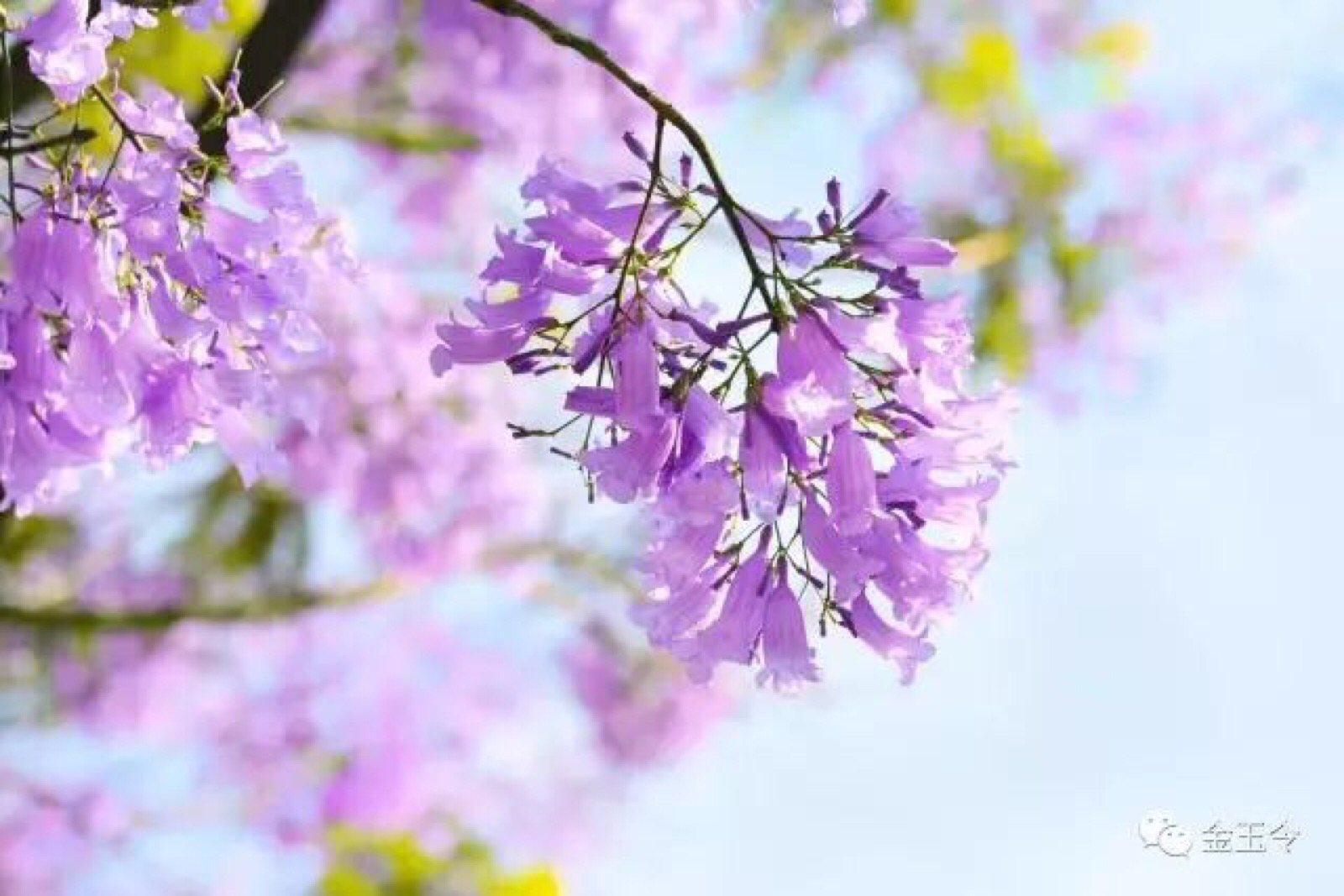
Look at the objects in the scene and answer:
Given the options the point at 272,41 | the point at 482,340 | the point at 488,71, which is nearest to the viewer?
the point at 482,340

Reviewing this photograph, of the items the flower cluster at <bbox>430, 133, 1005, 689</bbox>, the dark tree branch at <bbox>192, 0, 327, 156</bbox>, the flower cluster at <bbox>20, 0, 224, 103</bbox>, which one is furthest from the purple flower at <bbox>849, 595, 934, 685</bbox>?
the dark tree branch at <bbox>192, 0, 327, 156</bbox>

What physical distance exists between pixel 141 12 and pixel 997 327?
4182 millimetres

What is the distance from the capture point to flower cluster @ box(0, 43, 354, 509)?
1.53m

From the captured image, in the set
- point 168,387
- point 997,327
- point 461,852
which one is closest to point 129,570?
point 461,852

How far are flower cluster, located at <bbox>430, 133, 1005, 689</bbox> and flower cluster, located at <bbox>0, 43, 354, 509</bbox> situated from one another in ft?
0.63

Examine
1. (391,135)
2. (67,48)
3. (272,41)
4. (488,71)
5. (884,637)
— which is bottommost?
(884,637)

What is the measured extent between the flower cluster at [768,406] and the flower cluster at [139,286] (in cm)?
19

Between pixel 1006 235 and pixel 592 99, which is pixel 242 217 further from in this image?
pixel 1006 235

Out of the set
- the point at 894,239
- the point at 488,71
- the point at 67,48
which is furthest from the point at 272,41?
the point at 488,71

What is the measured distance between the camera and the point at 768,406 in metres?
1.53

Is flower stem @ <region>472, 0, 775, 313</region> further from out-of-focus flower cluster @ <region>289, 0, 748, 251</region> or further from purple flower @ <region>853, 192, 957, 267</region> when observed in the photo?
out-of-focus flower cluster @ <region>289, 0, 748, 251</region>

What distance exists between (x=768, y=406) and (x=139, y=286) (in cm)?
61

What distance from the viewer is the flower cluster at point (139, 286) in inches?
60.3

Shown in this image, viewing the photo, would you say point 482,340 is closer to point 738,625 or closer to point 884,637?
point 738,625
